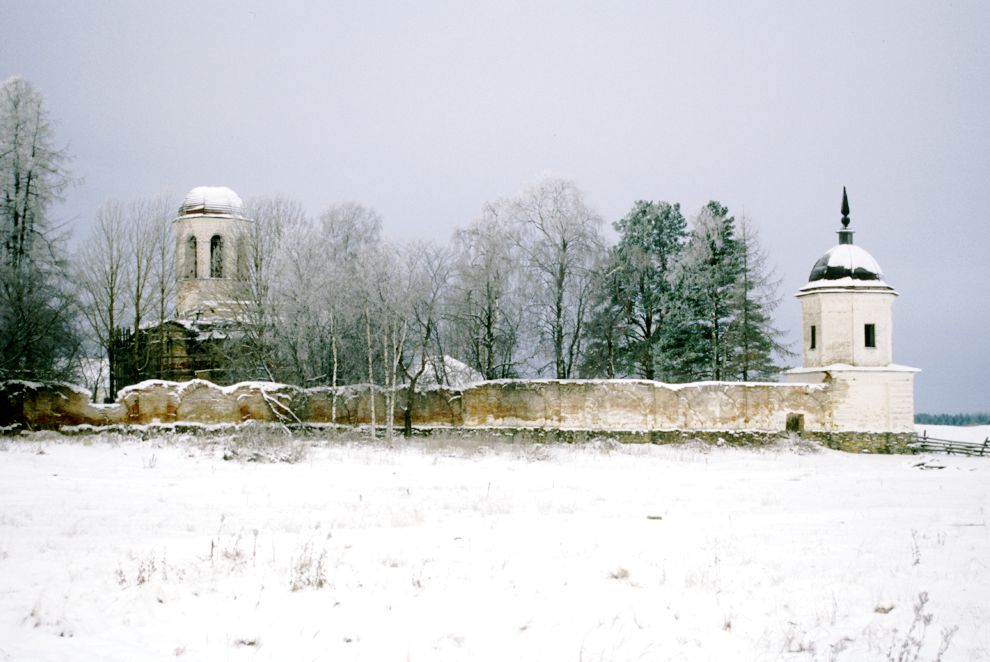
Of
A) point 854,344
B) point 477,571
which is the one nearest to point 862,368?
point 854,344

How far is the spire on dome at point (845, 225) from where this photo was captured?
98.4 ft

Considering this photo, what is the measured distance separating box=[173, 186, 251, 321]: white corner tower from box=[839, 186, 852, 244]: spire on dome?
2245 centimetres

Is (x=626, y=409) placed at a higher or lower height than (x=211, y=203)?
lower

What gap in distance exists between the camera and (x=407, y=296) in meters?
27.1

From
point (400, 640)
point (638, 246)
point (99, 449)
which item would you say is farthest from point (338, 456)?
point (638, 246)

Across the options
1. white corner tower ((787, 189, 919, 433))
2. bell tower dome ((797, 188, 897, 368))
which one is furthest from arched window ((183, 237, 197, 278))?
bell tower dome ((797, 188, 897, 368))

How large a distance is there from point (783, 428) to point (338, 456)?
14538 mm

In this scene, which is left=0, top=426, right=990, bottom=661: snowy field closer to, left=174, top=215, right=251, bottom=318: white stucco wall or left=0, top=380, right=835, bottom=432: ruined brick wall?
left=0, top=380, right=835, bottom=432: ruined brick wall

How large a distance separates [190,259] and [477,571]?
110 feet

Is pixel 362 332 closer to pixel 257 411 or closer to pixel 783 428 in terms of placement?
pixel 257 411

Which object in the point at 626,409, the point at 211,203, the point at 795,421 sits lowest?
the point at 795,421

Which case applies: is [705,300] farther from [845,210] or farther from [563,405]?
[563,405]

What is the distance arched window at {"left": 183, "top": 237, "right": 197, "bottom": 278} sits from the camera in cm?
3866

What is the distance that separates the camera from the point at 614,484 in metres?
16.1
